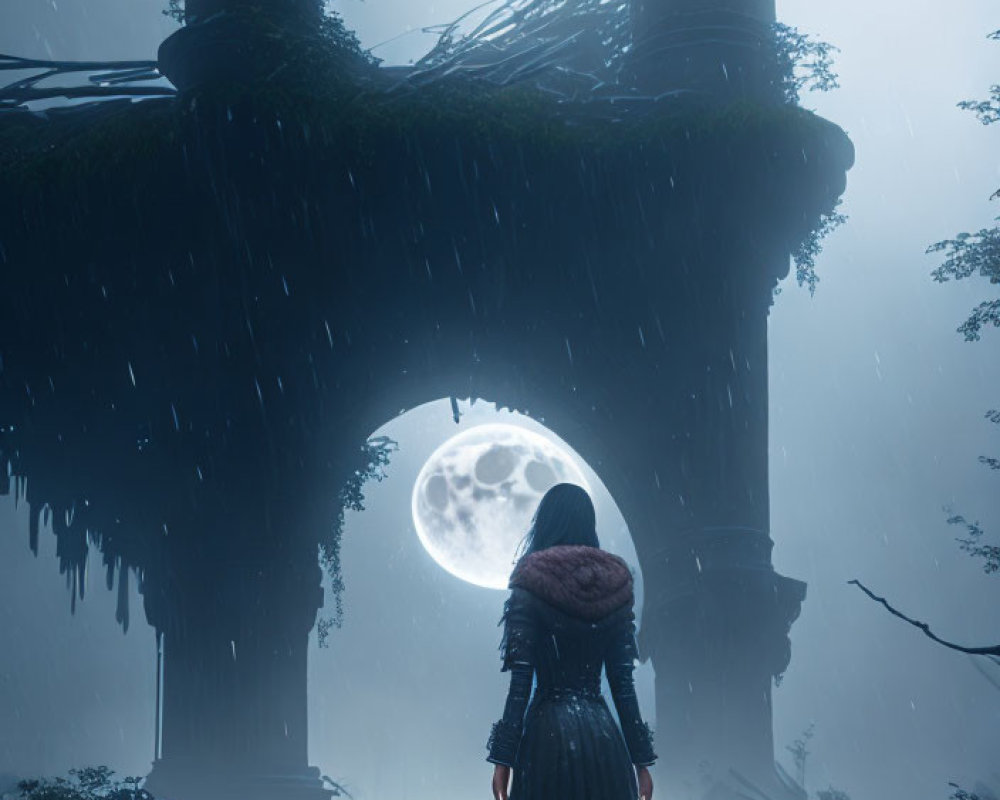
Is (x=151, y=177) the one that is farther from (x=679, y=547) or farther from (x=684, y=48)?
(x=679, y=547)

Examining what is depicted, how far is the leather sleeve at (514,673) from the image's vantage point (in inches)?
215

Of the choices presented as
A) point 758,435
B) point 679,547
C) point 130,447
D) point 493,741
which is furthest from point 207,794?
point 493,741

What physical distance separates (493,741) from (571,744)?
0.32m

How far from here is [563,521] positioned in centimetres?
584

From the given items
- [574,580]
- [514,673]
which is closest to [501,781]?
[514,673]

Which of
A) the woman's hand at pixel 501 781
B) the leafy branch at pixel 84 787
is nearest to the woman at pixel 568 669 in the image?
the woman's hand at pixel 501 781

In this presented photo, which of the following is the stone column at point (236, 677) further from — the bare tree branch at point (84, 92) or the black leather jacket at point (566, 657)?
the black leather jacket at point (566, 657)

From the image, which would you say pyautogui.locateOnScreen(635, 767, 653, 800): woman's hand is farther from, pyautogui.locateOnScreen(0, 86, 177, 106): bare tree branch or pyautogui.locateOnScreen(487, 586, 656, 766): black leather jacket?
pyautogui.locateOnScreen(0, 86, 177, 106): bare tree branch

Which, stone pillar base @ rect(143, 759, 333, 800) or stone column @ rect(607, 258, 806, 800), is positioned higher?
stone column @ rect(607, 258, 806, 800)

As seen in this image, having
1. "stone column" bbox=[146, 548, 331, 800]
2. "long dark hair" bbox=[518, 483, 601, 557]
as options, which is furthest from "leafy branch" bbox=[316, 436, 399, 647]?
"long dark hair" bbox=[518, 483, 601, 557]

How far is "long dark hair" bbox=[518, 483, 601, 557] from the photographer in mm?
5812

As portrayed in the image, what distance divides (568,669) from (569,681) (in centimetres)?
5

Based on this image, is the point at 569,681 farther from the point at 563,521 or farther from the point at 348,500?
the point at 348,500

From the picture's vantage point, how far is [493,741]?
548 cm
